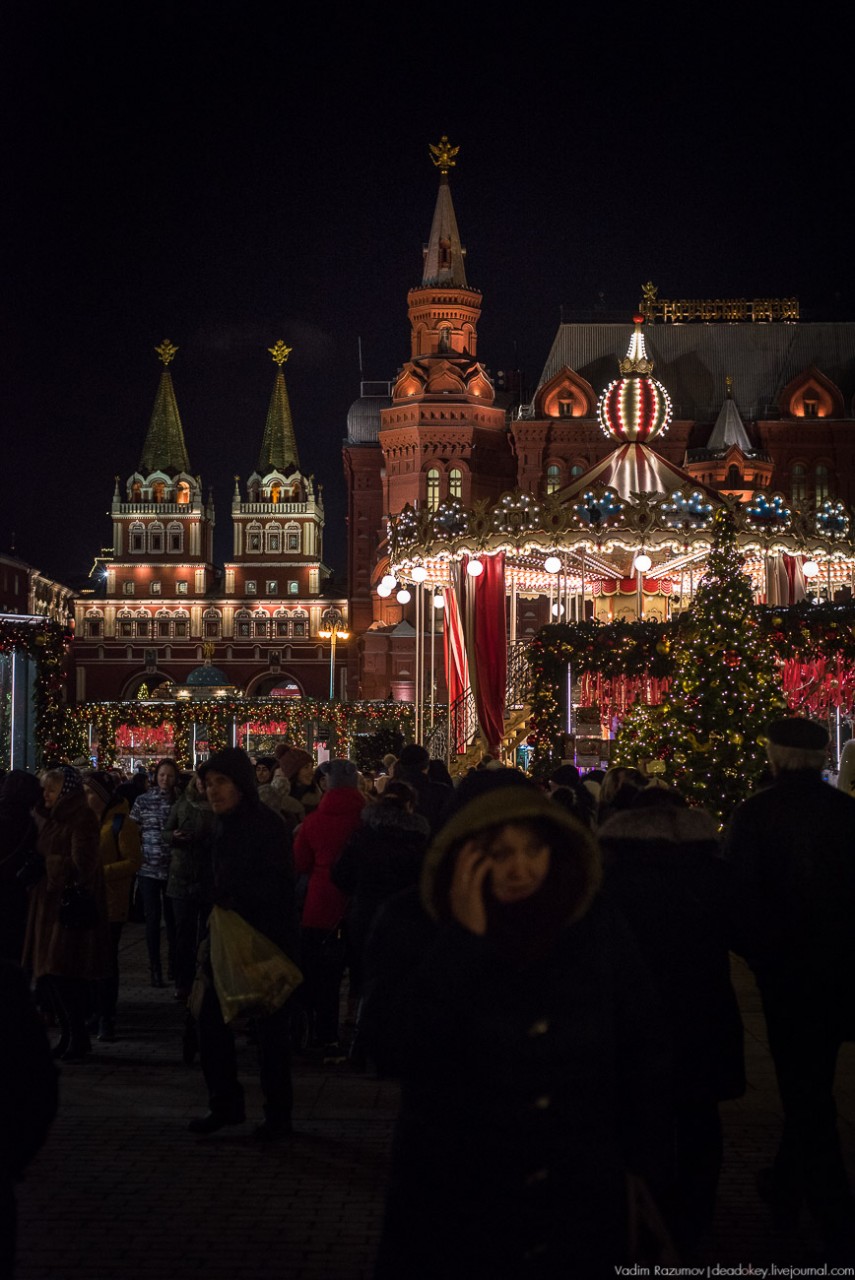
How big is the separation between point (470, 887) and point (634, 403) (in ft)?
72.9

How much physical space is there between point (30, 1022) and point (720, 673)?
10.1 meters

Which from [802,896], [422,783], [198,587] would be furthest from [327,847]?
[198,587]

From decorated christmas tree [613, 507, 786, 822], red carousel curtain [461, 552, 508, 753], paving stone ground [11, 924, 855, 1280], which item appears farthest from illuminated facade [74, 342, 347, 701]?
paving stone ground [11, 924, 855, 1280]

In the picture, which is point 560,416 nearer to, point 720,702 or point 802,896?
point 720,702

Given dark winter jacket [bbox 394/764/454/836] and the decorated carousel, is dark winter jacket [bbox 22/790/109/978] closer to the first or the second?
dark winter jacket [bbox 394/764/454/836]

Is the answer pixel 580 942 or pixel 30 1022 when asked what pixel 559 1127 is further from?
pixel 30 1022

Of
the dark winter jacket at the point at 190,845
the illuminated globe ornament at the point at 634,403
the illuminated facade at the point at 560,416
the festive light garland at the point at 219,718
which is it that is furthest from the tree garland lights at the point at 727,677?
the illuminated facade at the point at 560,416

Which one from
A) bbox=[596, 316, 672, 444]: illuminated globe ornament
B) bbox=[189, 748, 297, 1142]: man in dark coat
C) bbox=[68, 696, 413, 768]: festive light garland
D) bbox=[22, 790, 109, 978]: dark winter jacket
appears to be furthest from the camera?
bbox=[68, 696, 413, 768]: festive light garland

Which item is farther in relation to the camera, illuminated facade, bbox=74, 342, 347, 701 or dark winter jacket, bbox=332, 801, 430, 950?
illuminated facade, bbox=74, 342, 347, 701

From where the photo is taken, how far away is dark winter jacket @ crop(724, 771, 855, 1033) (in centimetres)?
514

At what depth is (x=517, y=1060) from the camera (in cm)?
298

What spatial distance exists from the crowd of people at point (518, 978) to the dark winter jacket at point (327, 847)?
0.02 m

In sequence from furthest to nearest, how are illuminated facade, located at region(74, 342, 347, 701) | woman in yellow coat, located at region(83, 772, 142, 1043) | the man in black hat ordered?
illuminated facade, located at region(74, 342, 347, 701), woman in yellow coat, located at region(83, 772, 142, 1043), the man in black hat

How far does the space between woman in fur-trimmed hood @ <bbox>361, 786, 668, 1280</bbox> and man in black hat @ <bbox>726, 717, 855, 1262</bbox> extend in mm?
1933
